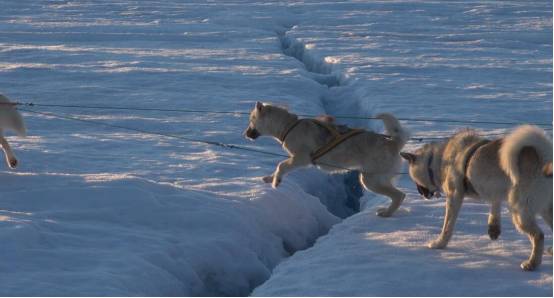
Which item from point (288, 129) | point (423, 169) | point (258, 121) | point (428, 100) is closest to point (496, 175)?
point (423, 169)

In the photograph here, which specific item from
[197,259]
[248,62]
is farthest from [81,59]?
[197,259]

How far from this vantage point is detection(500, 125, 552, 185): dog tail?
4738mm

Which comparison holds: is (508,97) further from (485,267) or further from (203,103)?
(485,267)

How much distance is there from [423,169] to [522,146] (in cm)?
126

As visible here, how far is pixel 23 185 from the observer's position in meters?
6.91

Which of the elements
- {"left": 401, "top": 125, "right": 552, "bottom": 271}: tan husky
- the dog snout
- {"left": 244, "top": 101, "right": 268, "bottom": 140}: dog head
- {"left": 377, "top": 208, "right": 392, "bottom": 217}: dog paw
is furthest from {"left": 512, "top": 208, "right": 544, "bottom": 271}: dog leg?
the dog snout

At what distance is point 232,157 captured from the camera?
9.15 m

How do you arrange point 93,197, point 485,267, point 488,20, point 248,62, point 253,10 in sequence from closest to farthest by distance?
point 485,267 → point 93,197 → point 248,62 → point 488,20 → point 253,10

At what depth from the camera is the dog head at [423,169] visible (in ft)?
19.3

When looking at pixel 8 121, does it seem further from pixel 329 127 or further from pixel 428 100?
pixel 428 100

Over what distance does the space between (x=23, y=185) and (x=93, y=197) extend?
750mm

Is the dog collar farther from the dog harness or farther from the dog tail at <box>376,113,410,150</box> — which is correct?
the dog tail at <box>376,113,410,150</box>

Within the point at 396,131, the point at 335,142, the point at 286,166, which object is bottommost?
the point at 286,166

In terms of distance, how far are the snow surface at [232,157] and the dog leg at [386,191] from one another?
0.10 meters
